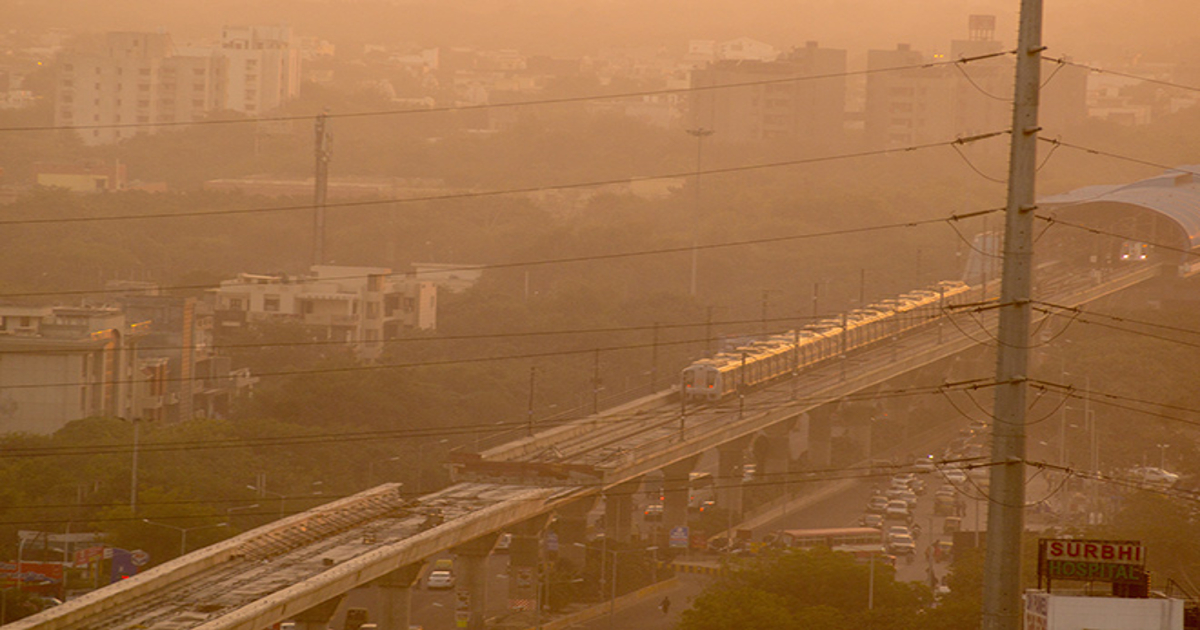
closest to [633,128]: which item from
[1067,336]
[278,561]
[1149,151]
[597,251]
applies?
[1149,151]

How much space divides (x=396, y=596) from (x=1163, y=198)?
50.2 metres

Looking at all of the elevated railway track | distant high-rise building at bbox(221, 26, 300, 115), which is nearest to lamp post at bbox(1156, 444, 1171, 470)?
the elevated railway track

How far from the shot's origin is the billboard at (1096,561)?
66.7 ft

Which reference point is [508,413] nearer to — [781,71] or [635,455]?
[635,455]

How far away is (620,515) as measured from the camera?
4238 centimetres

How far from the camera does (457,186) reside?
131875 millimetres

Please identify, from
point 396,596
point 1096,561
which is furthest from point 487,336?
point 1096,561

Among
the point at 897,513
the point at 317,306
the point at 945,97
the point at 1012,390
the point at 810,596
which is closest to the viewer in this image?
the point at 1012,390

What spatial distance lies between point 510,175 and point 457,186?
5.39 m

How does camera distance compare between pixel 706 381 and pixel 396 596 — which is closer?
pixel 396 596

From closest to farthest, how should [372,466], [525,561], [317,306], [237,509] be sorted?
[525,561] → [237,509] → [372,466] → [317,306]

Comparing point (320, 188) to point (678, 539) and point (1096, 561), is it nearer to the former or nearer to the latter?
point (678, 539)

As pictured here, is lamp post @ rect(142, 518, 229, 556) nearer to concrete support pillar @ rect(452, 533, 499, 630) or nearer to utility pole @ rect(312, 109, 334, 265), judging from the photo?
concrete support pillar @ rect(452, 533, 499, 630)

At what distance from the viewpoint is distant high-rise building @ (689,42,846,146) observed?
139m
